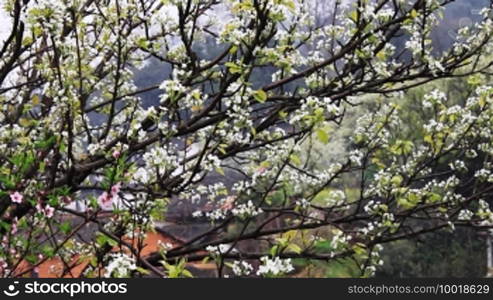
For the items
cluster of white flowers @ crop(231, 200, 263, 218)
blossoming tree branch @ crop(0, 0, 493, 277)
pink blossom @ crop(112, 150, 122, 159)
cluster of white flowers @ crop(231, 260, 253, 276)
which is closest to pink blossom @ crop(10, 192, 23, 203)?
blossoming tree branch @ crop(0, 0, 493, 277)

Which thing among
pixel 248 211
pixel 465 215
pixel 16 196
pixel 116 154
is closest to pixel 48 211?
pixel 16 196

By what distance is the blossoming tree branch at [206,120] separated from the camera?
10.7 ft

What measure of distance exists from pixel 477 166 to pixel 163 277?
1514cm

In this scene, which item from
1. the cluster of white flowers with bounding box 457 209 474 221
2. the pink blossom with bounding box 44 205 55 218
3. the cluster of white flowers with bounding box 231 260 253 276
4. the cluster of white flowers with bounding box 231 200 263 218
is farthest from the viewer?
the cluster of white flowers with bounding box 457 209 474 221

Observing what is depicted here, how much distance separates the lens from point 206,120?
12.5 feet

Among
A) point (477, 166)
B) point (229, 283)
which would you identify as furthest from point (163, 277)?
point (477, 166)

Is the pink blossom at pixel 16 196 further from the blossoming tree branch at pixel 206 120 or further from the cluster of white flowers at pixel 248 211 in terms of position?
the cluster of white flowers at pixel 248 211

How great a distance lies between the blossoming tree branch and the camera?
3.25m

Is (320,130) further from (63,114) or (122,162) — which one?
(63,114)

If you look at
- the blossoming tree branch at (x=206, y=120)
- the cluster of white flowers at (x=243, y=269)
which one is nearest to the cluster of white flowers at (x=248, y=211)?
the blossoming tree branch at (x=206, y=120)

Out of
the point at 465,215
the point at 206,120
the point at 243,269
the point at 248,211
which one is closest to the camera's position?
the point at 243,269

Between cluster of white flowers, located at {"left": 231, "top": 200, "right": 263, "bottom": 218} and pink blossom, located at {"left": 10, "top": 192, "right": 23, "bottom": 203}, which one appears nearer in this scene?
pink blossom, located at {"left": 10, "top": 192, "right": 23, "bottom": 203}

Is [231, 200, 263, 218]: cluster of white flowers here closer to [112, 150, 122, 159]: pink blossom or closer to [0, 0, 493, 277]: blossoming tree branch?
[0, 0, 493, 277]: blossoming tree branch

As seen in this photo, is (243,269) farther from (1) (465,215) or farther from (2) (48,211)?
(1) (465,215)
